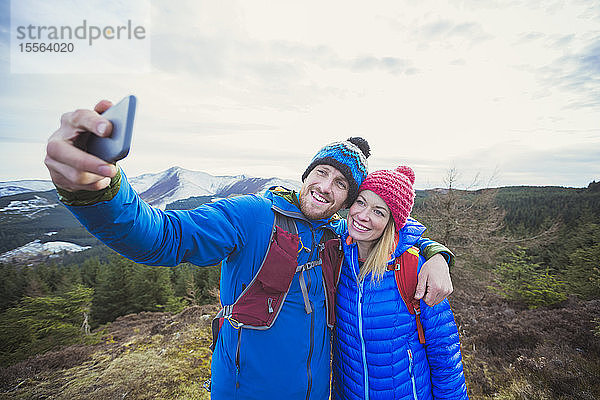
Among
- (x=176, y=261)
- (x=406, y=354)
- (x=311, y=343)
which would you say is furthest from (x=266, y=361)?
(x=406, y=354)

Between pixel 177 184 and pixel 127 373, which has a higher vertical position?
pixel 177 184

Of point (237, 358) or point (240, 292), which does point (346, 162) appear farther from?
point (237, 358)

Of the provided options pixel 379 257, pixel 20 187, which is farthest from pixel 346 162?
pixel 20 187

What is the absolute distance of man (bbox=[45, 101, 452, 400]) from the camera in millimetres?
1511

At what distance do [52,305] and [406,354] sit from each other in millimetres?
14907

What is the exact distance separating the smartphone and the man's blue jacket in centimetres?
67

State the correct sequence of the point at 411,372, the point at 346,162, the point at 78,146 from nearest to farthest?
the point at 78,146, the point at 411,372, the point at 346,162

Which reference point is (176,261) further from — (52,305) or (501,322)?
(52,305)

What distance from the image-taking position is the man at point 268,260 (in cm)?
151

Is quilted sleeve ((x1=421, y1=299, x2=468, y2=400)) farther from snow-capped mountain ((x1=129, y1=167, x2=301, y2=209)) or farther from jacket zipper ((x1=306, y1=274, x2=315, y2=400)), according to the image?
snow-capped mountain ((x1=129, y1=167, x2=301, y2=209))

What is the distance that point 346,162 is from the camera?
232 centimetres

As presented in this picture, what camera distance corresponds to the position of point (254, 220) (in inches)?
75.8

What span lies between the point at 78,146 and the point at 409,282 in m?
2.25

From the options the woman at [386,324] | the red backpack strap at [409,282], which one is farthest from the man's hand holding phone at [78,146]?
the red backpack strap at [409,282]
